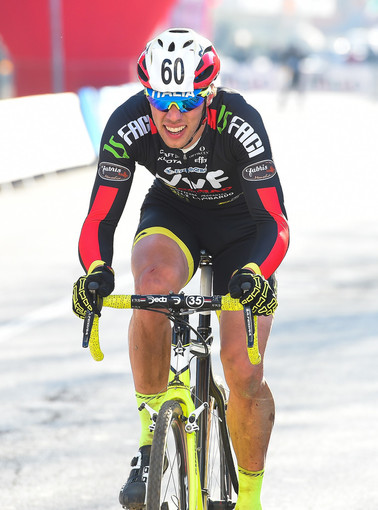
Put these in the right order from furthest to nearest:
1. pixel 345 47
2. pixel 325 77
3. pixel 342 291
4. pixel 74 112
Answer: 1. pixel 345 47
2. pixel 325 77
3. pixel 74 112
4. pixel 342 291

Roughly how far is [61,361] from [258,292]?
12.0 feet

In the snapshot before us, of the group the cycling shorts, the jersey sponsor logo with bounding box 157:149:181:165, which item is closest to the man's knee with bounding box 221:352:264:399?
the cycling shorts

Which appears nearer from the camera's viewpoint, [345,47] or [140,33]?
[140,33]

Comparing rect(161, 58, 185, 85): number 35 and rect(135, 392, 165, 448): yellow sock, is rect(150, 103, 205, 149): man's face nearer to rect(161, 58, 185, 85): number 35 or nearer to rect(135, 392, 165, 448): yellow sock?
rect(161, 58, 185, 85): number 35

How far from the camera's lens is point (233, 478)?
14.1 feet

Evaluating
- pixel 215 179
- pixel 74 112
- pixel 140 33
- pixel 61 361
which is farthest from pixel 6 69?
pixel 215 179

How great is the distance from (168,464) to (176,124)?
1268 mm

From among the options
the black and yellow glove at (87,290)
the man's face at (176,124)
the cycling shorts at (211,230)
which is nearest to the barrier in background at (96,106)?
the cycling shorts at (211,230)

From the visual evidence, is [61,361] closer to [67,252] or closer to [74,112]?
[67,252]

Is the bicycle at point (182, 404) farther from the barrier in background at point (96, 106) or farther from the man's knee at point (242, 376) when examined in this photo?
the barrier in background at point (96, 106)

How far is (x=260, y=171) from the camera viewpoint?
4004mm

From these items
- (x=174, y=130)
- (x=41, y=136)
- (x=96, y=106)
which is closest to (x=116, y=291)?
(x=174, y=130)

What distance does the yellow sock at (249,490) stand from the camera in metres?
4.12

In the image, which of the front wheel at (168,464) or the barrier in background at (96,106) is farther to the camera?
the barrier in background at (96,106)
